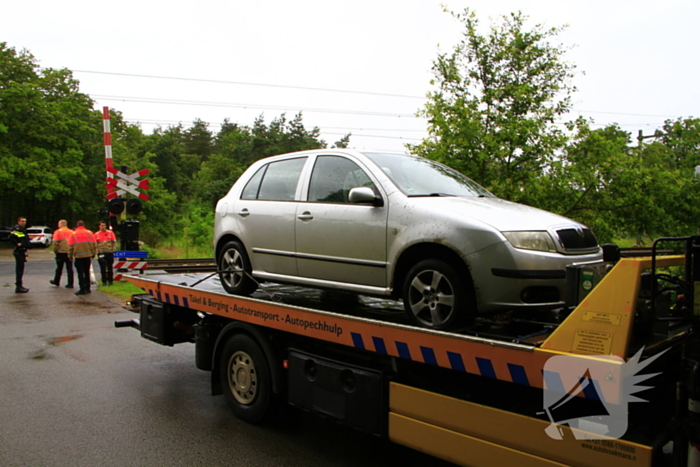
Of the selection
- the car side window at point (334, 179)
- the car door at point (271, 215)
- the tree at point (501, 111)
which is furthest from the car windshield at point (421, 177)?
the tree at point (501, 111)

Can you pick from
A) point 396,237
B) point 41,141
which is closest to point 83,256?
point 396,237

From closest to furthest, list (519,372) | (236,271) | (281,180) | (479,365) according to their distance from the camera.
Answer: (519,372) → (479,365) → (281,180) → (236,271)

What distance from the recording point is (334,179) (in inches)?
193

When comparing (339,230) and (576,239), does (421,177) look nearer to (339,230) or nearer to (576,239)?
(339,230)

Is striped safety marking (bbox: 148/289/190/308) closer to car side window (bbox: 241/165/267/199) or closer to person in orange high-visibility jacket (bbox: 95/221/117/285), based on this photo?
car side window (bbox: 241/165/267/199)

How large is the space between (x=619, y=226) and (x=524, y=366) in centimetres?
1512

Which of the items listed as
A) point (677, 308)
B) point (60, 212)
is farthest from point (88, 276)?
point (60, 212)

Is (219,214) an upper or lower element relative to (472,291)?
upper

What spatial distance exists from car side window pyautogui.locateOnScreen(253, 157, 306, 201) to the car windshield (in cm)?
78

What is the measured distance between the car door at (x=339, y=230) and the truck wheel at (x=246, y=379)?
0.82 m

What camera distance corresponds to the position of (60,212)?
44.0 metres

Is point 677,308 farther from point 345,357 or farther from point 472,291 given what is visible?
point 345,357

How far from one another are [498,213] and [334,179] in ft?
5.02

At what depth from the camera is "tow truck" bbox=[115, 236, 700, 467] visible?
2566 mm
